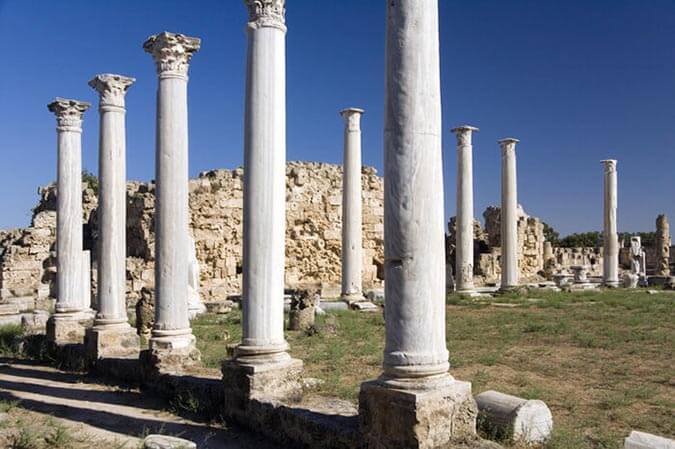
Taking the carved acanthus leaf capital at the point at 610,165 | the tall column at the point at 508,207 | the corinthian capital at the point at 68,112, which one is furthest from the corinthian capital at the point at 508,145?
the corinthian capital at the point at 68,112

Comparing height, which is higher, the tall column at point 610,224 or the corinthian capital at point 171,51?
the corinthian capital at point 171,51

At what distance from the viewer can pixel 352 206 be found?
66.1 ft

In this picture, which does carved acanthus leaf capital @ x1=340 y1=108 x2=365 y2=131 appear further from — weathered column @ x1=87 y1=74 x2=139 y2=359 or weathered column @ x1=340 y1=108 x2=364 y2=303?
weathered column @ x1=87 y1=74 x2=139 y2=359

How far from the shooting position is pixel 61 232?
12.9 metres

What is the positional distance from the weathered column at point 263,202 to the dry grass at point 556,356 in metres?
1.20

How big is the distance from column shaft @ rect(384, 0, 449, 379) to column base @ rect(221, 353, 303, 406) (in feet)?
6.62

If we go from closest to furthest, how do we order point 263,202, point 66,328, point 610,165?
point 263,202 → point 66,328 → point 610,165

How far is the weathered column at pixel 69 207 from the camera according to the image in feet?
41.8

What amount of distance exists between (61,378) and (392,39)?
7918 millimetres

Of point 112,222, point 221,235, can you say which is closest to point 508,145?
point 221,235

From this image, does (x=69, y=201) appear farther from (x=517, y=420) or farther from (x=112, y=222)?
(x=517, y=420)

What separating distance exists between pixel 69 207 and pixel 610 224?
22.9m

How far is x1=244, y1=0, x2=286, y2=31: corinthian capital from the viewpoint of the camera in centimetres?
741

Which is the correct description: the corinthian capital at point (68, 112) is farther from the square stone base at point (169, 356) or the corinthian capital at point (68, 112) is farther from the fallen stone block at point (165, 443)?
the fallen stone block at point (165, 443)
